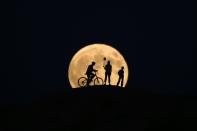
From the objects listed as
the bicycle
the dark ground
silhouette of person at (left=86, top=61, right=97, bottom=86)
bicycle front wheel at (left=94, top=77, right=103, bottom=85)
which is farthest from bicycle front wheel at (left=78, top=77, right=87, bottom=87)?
the dark ground

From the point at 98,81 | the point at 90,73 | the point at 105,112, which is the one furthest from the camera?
the point at 98,81

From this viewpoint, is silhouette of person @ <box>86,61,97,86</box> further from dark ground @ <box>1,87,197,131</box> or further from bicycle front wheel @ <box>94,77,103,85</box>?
dark ground @ <box>1,87,197,131</box>

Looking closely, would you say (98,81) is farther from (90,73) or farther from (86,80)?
(90,73)

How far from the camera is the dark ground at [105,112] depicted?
27328 mm

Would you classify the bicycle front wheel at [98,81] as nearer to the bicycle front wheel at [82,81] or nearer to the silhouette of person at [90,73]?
the silhouette of person at [90,73]

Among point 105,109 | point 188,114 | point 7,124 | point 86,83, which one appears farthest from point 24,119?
point 188,114

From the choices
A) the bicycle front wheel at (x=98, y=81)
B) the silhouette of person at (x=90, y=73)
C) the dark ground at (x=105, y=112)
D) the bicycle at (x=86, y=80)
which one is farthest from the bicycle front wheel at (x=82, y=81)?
the dark ground at (x=105, y=112)

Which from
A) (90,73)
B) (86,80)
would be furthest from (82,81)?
(90,73)

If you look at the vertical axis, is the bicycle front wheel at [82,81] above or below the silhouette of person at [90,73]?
below

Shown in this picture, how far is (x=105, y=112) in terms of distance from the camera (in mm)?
29141

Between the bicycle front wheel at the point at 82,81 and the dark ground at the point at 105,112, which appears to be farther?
the bicycle front wheel at the point at 82,81

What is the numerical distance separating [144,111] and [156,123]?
269cm

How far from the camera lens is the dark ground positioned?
89.7 ft

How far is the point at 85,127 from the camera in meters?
27.9
